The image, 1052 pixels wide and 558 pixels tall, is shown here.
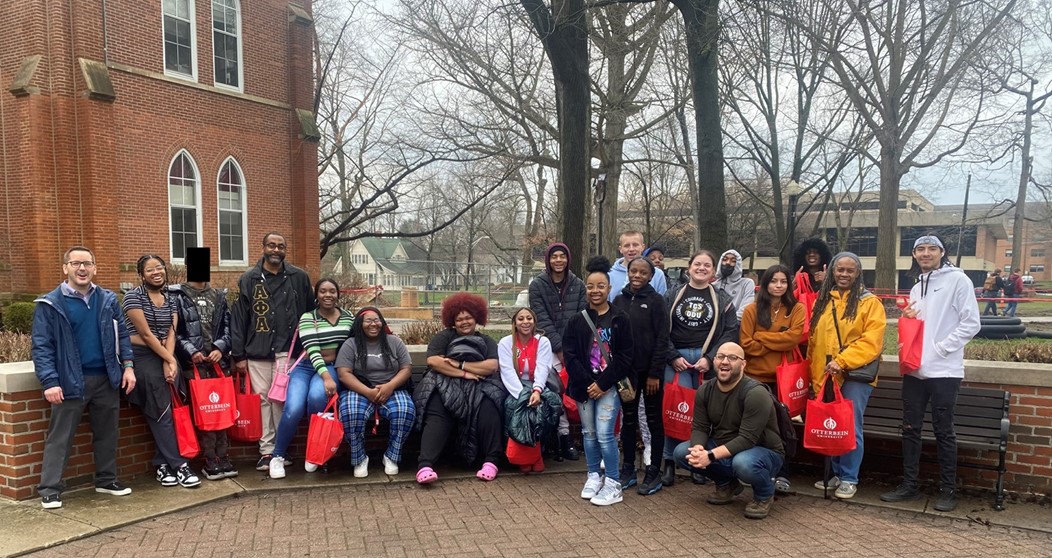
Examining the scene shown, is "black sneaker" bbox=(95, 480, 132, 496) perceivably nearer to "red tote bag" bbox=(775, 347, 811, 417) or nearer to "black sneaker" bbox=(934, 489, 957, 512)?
"red tote bag" bbox=(775, 347, 811, 417)

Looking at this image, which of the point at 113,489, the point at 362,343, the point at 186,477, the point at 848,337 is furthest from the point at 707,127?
the point at 113,489

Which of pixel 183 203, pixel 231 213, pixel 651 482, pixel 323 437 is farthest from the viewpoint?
pixel 231 213

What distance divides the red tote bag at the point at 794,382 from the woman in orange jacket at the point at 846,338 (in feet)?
0.21

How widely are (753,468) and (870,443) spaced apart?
5.32 feet

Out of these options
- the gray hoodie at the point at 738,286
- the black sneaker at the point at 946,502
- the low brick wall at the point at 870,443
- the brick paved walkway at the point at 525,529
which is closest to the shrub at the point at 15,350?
the low brick wall at the point at 870,443

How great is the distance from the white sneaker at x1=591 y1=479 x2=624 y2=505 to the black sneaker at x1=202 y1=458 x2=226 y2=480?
3.02 m

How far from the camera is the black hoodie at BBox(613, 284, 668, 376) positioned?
16.0 ft

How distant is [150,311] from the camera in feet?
16.2

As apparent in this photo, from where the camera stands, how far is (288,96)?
18.7 m

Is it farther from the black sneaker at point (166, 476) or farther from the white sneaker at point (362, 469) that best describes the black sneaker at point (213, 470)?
the white sneaker at point (362, 469)

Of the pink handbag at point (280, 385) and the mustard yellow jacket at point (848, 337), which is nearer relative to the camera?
the mustard yellow jacket at point (848, 337)

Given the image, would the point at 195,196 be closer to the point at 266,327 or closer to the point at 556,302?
the point at 266,327

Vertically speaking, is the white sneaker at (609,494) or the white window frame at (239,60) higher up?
the white window frame at (239,60)

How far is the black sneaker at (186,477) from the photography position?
16.2 feet
